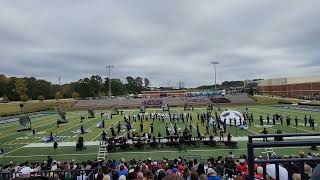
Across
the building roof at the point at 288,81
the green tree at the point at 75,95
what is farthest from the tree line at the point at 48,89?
the building roof at the point at 288,81

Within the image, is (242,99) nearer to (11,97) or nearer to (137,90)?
(11,97)

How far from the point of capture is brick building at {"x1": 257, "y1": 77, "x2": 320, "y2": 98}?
111 m

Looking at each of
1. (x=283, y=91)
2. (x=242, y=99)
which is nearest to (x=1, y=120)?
(x=242, y=99)

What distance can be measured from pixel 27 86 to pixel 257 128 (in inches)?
4140

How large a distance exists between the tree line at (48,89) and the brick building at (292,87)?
60.9 metres

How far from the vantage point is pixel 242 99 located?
91.9 m

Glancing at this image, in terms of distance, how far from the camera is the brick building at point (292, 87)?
11099cm

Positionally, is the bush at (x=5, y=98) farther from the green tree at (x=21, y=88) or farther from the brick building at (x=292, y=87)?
the brick building at (x=292, y=87)

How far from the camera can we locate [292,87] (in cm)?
12531

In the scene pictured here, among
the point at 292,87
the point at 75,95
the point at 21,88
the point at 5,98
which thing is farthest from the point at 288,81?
the point at 5,98

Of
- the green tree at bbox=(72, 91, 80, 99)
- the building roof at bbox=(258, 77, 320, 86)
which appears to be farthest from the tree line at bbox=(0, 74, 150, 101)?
the building roof at bbox=(258, 77, 320, 86)

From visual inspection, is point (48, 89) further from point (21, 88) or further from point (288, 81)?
point (288, 81)

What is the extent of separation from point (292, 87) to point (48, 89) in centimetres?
8386

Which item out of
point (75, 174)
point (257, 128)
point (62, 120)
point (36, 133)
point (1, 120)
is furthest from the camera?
point (1, 120)
